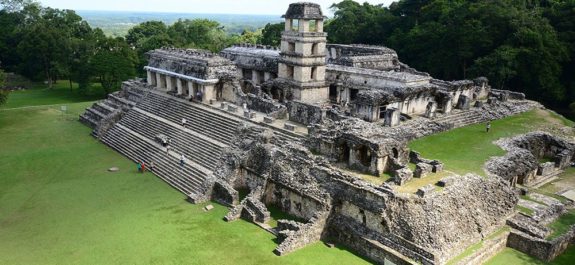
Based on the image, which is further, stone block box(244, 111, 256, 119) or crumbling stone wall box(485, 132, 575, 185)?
stone block box(244, 111, 256, 119)

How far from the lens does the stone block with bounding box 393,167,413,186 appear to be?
15.3 m

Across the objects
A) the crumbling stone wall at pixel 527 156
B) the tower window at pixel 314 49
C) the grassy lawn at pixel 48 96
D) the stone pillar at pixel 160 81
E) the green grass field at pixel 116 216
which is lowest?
the grassy lawn at pixel 48 96

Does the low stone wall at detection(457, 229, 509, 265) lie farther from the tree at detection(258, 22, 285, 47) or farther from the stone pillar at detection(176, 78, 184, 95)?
the tree at detection(258, 22, 285, 47)

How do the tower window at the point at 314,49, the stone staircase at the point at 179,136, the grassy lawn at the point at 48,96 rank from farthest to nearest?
the grassy lawn at the point at 48,96
the tower window at the point at 314,49
the stone staircase at the point at 179,136

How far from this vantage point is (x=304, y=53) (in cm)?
2698

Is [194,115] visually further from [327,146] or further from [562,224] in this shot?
[562,224]

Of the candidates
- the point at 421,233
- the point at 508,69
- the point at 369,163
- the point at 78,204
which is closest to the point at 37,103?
the point at 78,204

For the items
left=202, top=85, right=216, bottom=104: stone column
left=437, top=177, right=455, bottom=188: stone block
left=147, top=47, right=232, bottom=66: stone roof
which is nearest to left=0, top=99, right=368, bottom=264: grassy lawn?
left=437, top=177, right=455, bottom=188: stone block

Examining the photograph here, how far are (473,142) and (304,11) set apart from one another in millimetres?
12312

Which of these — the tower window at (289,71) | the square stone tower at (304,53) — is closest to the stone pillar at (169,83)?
the square stone tower at (304,53)

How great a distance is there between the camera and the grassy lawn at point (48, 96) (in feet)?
123

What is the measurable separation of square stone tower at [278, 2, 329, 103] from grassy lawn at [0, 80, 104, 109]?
20.4 m

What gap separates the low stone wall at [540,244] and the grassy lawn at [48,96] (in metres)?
35.3

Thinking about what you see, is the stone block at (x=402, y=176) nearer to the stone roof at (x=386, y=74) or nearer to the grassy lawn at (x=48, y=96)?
the stone roof at (x=386, y=74)
